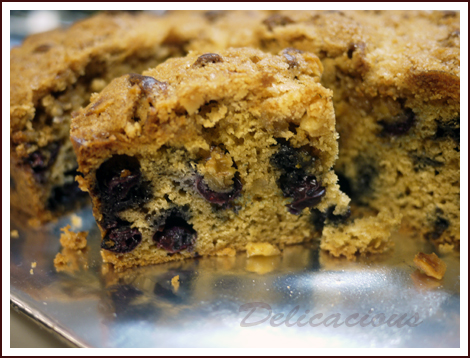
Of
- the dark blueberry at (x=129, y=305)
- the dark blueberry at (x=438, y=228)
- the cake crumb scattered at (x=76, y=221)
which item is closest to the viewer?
the dark blueberry at (x=129, y=305)

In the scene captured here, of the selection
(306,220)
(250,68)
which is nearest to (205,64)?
(250,68)

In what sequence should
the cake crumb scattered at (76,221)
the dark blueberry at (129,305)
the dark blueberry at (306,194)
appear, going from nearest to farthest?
the dark blueberry at (129,305) < the dark blueberry at (306,194) < the cake crumb scattered at (76,221)

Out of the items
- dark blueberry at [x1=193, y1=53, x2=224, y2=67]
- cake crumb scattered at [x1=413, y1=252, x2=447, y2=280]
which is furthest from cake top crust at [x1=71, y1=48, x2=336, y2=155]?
cake crumb scattered at [x1=413, y1=252, x2=447, y2=280]

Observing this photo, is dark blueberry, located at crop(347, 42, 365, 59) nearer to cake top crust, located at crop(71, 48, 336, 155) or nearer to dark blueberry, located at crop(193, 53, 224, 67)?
cake top crust, located at crop(71, 48, 336, 155)

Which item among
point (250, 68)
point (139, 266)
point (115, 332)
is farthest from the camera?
point (139, 266)

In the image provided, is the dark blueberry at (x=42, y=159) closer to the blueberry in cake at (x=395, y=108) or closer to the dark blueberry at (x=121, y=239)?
the dark blueberry at (x=121, y=239)

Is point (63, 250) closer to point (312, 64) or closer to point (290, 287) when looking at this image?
point (290, 287)

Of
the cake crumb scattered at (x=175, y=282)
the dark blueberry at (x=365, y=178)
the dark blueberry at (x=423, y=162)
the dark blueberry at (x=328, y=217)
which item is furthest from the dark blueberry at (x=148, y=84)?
the dark blueberry at (x=423, y=162)
